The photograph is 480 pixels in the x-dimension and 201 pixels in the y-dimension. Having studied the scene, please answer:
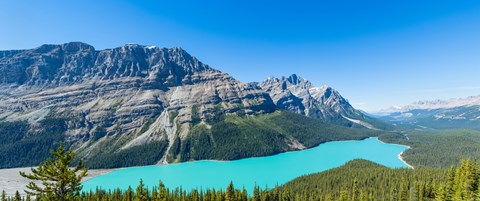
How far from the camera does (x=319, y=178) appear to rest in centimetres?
15138

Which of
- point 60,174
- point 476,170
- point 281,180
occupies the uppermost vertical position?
point 60,174

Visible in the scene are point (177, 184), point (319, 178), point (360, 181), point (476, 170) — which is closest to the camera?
point (476, 170)

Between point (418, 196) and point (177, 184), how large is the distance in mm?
139164

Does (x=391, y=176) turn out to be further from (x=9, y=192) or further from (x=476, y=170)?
(x=9, y=192)

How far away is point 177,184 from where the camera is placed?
184 meters

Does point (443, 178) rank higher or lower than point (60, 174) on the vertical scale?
lower

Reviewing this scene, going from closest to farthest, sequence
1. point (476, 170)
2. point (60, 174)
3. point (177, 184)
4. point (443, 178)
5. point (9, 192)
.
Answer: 1. point (60, 174)
2. point (476, 170)
3. point (443, 178)
4. point (9, 192)
5. point (177, 184)

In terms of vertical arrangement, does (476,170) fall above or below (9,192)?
above

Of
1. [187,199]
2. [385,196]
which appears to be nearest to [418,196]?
[385,196]

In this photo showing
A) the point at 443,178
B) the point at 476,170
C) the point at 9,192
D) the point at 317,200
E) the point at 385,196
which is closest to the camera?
the point at 476,170

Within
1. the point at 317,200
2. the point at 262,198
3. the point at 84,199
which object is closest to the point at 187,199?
the point at 262,198

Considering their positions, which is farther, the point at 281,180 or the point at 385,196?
the point at 281,180

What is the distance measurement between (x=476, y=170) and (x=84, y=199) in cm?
14178

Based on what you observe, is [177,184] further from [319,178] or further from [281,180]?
[319,178]
